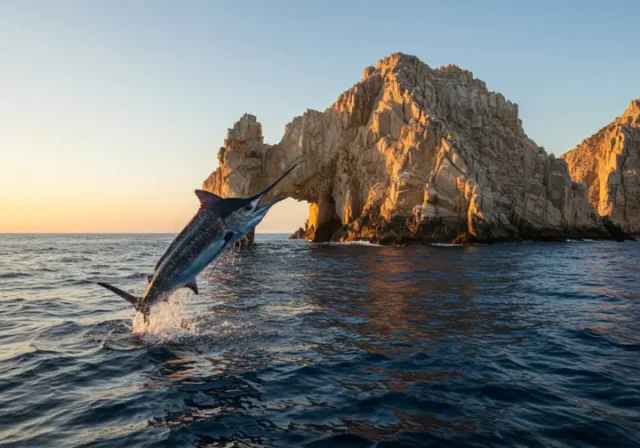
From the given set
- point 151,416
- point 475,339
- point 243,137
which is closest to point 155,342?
point 151,416

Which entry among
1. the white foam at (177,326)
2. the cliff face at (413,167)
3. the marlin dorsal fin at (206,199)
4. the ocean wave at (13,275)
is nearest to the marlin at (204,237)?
the marlin dorsal fin at (206,199)

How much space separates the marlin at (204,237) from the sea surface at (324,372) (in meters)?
1.62

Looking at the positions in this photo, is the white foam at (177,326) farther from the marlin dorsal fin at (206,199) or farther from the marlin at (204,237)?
the marlin dorsal fin at (206,199)

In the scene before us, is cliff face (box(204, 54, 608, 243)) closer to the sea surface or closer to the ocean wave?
the ocean wave

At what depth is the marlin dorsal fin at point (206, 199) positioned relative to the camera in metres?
7.32

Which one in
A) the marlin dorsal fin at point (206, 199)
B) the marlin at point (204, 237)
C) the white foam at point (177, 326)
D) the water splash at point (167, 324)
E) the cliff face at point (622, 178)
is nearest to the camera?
the marlin at point (204, 237)

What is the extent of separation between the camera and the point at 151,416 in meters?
5.86

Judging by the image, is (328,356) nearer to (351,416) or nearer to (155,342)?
(351,416)

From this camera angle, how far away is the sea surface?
5387 mm

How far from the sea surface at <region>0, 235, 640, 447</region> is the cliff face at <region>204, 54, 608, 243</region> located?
142ft

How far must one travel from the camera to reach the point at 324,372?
25.2 ft

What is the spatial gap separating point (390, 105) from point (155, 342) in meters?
64.7

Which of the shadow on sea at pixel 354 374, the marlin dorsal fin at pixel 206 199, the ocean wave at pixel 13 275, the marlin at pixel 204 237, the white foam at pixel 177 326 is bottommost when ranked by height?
the shadow on sea at pixel 354 374

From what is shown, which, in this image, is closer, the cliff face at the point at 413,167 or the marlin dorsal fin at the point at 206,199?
the marlin dorsal fin at the point at 206,199
